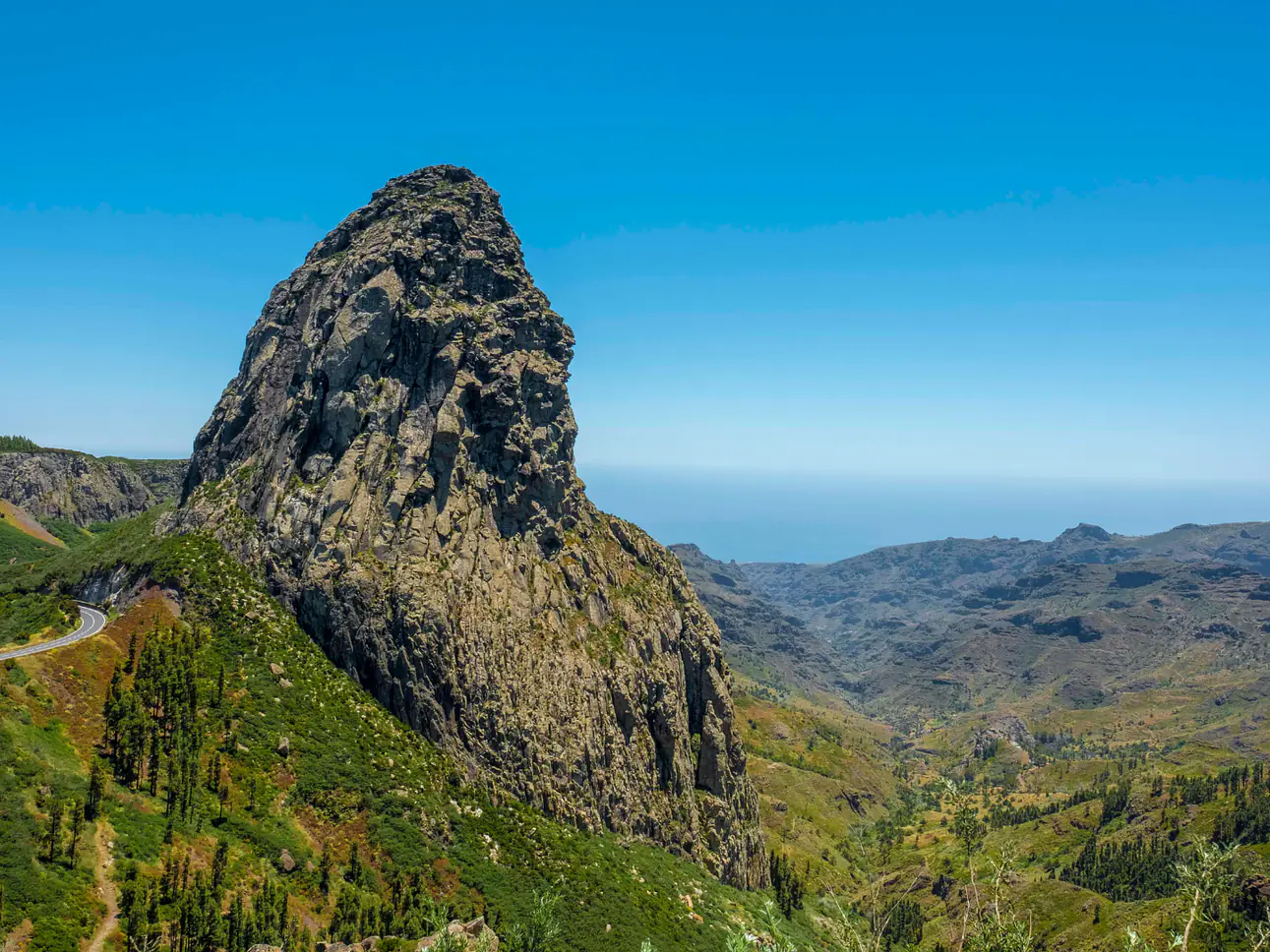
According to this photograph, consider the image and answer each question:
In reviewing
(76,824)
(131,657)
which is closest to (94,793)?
(76,824)

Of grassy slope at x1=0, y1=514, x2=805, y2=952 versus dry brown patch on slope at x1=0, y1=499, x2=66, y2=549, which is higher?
dry brown patch on slope at x1=0, y1=499, x2=66, y2=549

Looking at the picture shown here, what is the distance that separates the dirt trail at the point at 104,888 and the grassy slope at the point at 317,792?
159 cm

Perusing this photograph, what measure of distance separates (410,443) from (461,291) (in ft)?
→ 108

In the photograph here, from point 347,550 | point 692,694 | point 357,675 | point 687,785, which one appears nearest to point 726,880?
point 687,785

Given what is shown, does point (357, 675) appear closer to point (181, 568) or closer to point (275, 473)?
point (181, 568)

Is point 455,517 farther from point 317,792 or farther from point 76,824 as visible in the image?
point 76,824

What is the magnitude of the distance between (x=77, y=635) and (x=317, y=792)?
1377 inches

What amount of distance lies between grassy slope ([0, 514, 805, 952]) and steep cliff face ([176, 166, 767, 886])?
6.13 metres

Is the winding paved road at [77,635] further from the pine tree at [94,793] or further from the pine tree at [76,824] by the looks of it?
the pine tree at [76,824]

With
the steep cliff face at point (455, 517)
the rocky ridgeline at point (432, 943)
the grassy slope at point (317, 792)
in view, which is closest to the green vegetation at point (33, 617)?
the grassy slope at point (317, 792)

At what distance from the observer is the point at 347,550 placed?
10412 cm

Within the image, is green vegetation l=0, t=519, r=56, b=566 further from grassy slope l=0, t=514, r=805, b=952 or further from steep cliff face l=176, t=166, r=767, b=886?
steep cliff face l=176, t=166, r=767, b=886

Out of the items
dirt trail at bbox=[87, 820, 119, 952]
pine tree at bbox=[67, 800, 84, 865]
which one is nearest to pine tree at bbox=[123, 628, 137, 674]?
pine tree at bbox=[67, 800, 84, 865]

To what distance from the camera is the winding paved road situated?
75.9 meters
